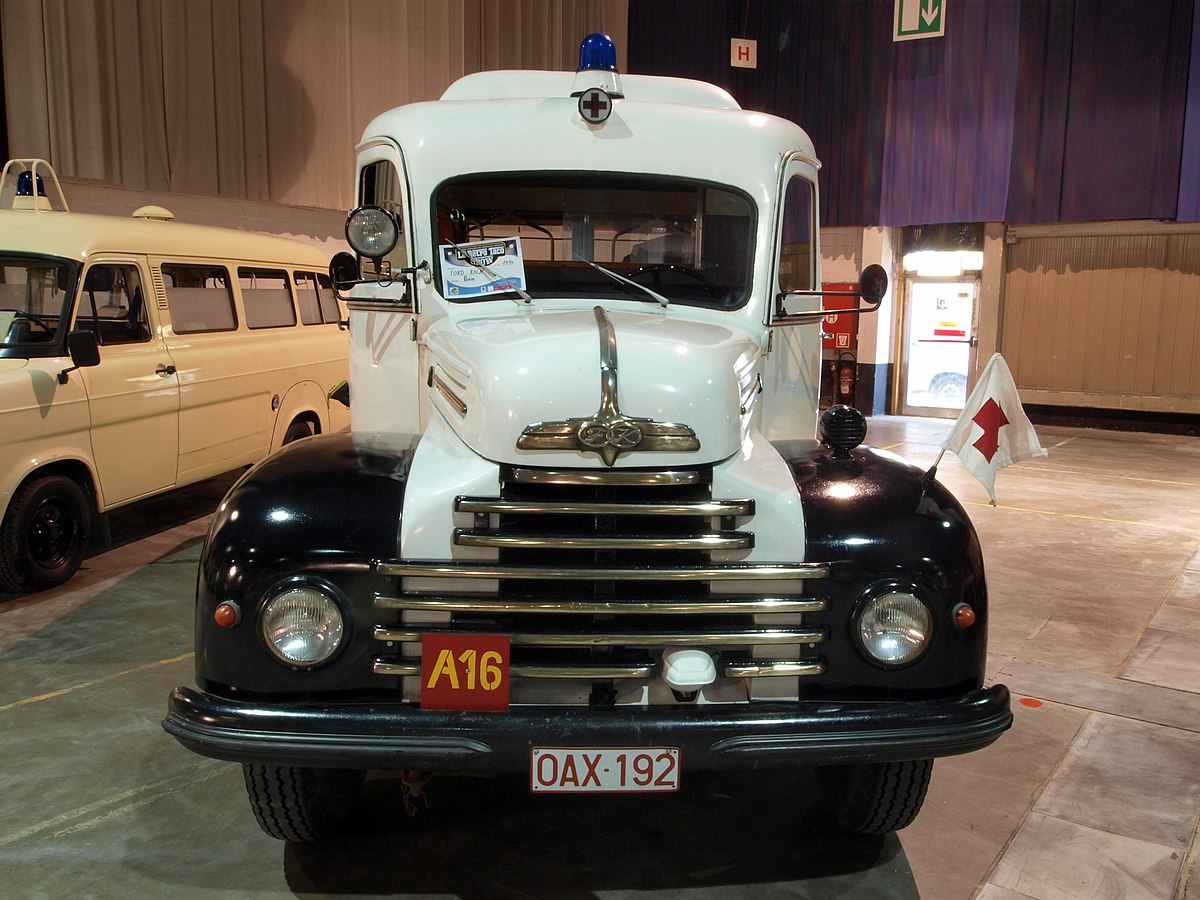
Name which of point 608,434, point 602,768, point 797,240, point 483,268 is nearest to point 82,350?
point 483,268

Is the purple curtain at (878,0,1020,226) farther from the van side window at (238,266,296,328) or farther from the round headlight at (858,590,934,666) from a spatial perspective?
the round headlight at (858,590,934,666)

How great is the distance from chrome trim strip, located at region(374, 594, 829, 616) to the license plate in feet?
1.04

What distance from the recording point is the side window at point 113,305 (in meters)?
5.58

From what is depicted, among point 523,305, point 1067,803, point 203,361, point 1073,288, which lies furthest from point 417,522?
point 1073,288

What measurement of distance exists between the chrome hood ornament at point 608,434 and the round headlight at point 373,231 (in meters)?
1.23

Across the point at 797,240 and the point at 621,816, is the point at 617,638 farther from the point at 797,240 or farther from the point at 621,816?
the point at 797,240

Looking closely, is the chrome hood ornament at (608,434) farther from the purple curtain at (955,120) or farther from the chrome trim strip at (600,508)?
the purple curtain at (955,120)

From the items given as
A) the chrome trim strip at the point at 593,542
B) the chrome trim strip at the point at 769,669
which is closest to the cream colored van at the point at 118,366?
the chrome trim strip at the point at 593,542

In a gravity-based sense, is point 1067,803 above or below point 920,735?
below

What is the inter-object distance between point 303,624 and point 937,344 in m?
13.6

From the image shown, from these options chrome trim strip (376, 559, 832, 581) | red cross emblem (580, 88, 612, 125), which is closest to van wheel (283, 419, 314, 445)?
red cross emblem (580, 88, 612, 125)

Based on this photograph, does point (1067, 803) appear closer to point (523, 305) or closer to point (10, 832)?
point (523, 305)

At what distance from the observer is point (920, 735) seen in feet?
7.61

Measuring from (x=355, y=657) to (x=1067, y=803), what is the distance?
7.99 feet
